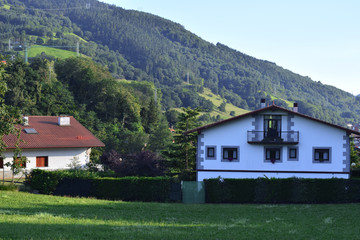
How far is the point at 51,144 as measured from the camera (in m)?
49.7

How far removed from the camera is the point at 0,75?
27.5 metres

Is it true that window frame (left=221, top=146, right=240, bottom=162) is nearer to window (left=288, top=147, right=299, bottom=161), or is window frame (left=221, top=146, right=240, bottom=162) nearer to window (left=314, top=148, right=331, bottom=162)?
window (left=288, top=147, right=299, bottom=161)

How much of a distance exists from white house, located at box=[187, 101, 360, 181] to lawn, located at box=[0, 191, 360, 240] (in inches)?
486

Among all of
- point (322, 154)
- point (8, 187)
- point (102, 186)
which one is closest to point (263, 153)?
point (322, 154)

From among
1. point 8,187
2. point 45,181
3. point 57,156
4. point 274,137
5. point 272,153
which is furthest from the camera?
point 57,156

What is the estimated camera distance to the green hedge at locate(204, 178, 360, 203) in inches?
1344

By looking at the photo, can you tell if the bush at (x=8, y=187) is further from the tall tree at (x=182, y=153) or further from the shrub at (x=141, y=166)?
the tall tree at (x=182, y=153)

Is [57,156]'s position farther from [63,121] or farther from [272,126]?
[272,126]

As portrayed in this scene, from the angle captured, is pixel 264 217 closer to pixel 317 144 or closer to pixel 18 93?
pixel 317 144

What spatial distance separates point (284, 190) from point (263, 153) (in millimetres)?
7592

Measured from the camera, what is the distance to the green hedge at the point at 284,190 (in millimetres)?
34125

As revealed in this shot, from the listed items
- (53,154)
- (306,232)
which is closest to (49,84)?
(53,154)

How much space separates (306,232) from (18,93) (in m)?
74.6

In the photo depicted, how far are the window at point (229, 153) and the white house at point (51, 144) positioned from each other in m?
16.3
